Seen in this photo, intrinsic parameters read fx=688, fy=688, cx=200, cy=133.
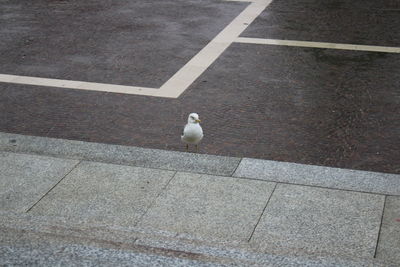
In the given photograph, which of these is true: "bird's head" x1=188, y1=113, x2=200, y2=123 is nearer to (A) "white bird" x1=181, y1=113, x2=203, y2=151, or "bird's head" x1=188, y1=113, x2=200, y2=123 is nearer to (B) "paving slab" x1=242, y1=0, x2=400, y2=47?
(A) "white bird" x1=181, y1=113, x2=203, y2=151

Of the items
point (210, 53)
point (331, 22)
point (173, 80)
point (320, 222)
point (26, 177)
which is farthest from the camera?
point (331, 22)

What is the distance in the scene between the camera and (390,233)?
21.2 ft

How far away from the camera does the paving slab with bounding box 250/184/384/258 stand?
6.23 metres

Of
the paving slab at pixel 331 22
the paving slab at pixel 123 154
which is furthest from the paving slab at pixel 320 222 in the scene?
the paving slab at pixel 331 22

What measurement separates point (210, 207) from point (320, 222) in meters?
1.12

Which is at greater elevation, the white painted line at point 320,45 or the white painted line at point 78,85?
the white painted line at point 78,85

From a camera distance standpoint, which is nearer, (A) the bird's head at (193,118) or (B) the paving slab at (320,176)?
(B) the paving slab at (320,176)

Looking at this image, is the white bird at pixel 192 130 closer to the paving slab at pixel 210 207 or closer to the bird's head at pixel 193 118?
the bird's head at pixel 193 118

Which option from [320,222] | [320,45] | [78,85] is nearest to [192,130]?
[320,222]

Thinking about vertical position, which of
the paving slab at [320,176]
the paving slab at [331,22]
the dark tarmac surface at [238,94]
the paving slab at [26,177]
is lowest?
the paving slab at [331,22]

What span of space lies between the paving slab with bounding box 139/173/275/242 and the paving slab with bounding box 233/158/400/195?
0.26 meters

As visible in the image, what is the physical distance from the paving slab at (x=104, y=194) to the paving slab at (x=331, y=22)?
687cm

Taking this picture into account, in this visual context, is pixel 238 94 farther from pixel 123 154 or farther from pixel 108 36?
pixel 108 36

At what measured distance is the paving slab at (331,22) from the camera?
13.7 m
